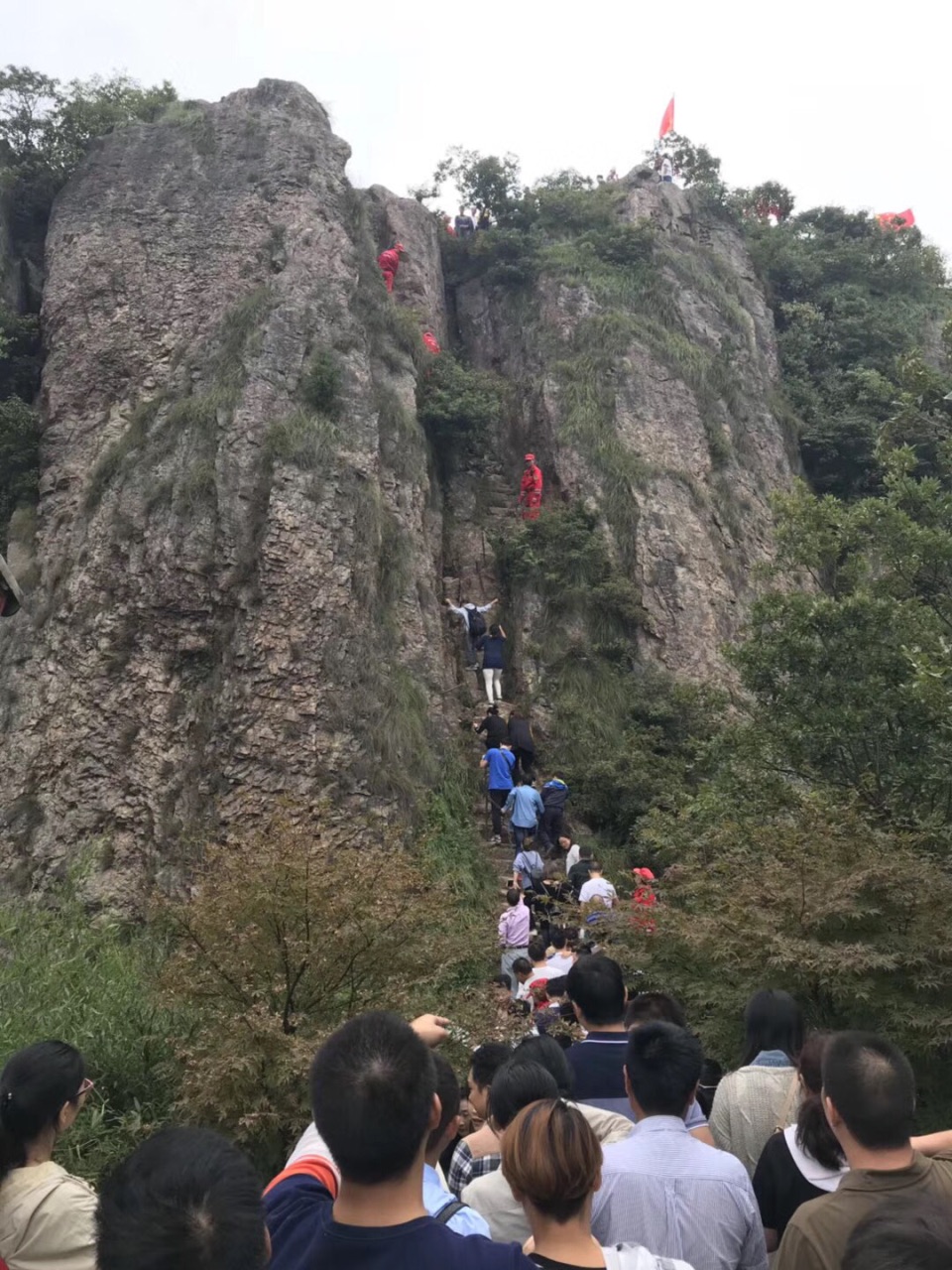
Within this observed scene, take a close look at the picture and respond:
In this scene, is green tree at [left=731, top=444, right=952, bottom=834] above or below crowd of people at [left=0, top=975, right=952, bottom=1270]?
above

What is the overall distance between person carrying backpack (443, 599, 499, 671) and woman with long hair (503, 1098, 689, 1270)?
640 inches

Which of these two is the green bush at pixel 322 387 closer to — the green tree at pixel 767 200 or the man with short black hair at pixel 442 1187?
the man with short black hair at pixel 442 1187

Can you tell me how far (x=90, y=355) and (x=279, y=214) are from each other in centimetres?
501

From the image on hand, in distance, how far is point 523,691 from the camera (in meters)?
18.6

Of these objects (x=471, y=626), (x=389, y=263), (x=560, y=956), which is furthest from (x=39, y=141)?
(x=560, y=956)

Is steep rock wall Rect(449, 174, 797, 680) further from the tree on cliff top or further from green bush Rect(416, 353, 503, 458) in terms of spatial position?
the tree on cliff top

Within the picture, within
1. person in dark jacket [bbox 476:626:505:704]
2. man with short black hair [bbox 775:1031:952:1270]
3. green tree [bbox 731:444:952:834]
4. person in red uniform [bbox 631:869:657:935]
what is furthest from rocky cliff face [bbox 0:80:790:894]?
man with short black hair [bbox 775:1031:952:1270]

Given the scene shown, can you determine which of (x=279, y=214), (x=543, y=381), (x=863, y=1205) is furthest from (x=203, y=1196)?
(x=543, y=381)

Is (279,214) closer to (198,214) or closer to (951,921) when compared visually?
(198,214)

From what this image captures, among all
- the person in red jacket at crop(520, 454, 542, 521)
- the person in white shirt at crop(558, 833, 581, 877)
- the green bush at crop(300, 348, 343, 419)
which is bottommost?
the person in white shirt at crop(558, 833, 581, 877)

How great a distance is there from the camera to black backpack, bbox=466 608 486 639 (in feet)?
62.2

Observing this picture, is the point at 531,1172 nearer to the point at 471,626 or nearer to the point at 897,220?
the point at 471,626

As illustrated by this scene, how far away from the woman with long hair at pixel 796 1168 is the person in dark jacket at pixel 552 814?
11.2 m

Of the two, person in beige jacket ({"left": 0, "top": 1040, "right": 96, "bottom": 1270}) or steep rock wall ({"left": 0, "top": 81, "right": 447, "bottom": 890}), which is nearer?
person in beige jacket ({"left": 0, "top": 1040, "right": 96, "bottom": 1270})
